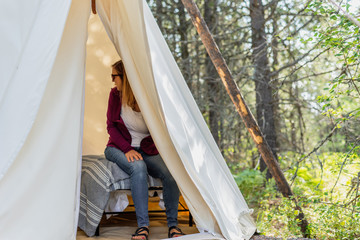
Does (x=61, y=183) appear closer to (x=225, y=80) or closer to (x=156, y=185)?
(x=156, y=185)

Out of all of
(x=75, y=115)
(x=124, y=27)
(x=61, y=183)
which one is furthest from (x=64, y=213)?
(x=124, y=27)

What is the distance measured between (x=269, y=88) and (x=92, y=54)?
9.51 feet

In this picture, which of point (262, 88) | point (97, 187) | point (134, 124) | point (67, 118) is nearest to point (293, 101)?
point (262, 88)

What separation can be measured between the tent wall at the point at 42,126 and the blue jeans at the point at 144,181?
0.51m

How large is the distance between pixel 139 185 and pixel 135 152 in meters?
0.30

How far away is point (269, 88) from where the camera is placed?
6.32 meters

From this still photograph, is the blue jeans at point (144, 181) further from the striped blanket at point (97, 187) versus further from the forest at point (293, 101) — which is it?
the forest at point (293, 101)

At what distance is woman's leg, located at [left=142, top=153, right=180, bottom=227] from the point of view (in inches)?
132

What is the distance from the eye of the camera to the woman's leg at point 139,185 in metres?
3.21

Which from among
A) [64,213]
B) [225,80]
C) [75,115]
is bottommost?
[64,213]

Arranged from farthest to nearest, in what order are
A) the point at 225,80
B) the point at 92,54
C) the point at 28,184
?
the point at 92,54 → the point at 225,80 → the point at 28,184

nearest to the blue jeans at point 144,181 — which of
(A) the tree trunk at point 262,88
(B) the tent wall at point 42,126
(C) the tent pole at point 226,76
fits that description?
(B) the tent wall at point 42,126

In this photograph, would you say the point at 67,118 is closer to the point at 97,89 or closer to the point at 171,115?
the point at 171,115

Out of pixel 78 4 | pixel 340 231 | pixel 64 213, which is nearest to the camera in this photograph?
pixel 64 213
